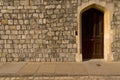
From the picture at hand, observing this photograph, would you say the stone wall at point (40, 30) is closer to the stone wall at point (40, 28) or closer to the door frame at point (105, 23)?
the stone wall at point (40, 28)

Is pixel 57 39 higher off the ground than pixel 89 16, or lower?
lower

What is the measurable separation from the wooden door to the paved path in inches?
30.2

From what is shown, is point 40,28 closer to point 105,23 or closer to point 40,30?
point 40,30

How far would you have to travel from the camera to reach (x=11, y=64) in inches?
336

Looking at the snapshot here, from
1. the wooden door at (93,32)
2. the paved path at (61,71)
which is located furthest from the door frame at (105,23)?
the paved path at (61,71)

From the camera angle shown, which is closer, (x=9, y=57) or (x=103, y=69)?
(x=103, y=69)

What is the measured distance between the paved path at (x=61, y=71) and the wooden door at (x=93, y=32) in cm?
77

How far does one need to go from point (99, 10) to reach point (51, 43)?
8.73 ft

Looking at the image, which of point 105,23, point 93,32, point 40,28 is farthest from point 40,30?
point 105,23

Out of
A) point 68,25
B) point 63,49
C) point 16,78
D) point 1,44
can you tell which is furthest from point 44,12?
point 16,78

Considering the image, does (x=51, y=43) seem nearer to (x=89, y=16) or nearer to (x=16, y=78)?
(x=89, y=16)

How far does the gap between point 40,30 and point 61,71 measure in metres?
2.43

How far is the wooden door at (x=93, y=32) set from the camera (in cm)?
931

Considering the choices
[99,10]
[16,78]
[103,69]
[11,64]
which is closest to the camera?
[16,78]
